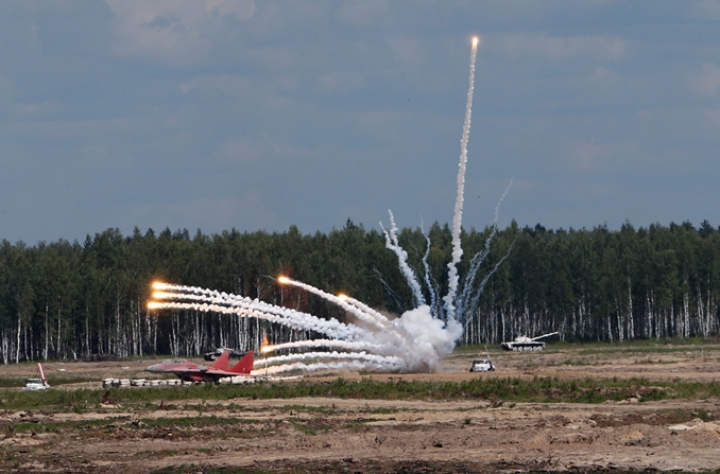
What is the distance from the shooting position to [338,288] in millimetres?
111438

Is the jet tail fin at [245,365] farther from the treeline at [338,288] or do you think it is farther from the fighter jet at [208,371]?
the treeline at [338,288]

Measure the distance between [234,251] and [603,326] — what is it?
45.8 m

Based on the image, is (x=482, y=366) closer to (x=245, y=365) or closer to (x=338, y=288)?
(x=245, y=365)

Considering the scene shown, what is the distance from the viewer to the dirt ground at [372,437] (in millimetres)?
32125

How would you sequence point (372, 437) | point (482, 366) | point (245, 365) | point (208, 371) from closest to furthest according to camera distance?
1. point (372, 437)
2. point (208, 371)
3. point (245, 365)
4. point (482, 366)

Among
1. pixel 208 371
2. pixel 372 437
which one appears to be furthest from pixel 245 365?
pixel 372 437

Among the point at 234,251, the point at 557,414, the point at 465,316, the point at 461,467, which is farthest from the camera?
the point at 465,316

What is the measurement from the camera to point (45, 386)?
61688 mm

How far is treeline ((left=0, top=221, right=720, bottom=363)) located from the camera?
111 meters

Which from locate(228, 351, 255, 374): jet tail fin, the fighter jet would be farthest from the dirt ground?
locate(228, 351, 255, 374): jet tail fin

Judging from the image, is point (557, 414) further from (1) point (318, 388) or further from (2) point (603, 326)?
(2) point (603, 326)

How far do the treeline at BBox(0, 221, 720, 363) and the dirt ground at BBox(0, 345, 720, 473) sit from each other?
196 ft

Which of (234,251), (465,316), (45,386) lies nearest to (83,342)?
(234,251)

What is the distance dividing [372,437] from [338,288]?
74.5 m
